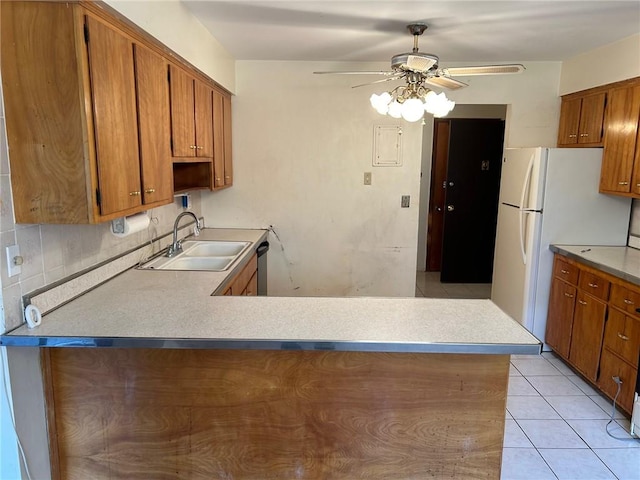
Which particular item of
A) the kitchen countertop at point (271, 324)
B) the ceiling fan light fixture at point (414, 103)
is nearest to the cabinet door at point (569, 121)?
the ceiling fan light fixture at point (414, 103)

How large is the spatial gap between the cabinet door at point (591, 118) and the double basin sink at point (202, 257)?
9.40 ft

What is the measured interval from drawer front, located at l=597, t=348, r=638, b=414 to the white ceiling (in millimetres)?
2113

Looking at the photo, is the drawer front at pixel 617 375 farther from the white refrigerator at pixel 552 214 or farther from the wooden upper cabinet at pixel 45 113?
the wooden upper cabinet at pixel 45 113

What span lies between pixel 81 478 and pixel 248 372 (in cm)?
86

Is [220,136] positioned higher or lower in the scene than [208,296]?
higher

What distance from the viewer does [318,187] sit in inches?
159

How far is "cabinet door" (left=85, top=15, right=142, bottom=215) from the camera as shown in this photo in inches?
65.6

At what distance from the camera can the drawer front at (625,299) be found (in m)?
2.62

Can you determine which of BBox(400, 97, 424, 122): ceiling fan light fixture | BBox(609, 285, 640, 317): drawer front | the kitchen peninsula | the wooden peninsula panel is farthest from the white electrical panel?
the wooden peninsula panel

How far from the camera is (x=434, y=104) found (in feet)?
8.20

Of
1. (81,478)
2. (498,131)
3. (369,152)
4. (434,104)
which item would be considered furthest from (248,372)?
(498,131)

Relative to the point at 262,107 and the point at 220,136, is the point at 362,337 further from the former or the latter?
the point at 262,107

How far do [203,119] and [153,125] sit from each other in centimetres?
93

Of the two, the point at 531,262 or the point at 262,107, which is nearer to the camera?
the point at 531,262
